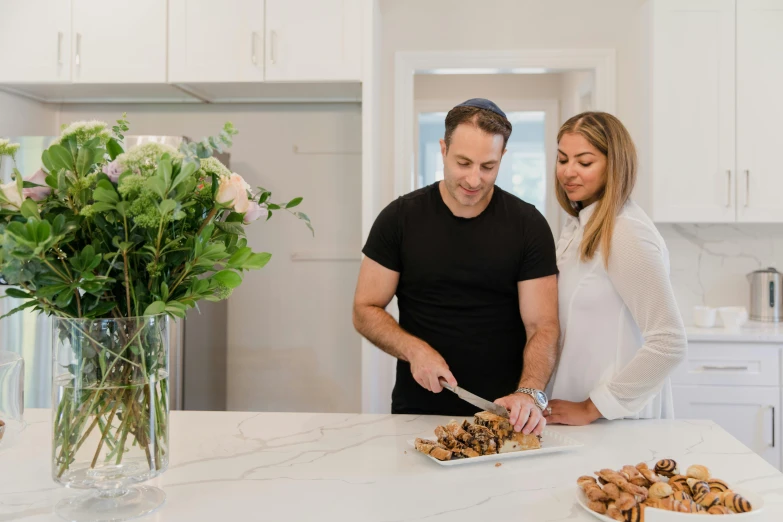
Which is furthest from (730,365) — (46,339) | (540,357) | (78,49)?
(78,49)

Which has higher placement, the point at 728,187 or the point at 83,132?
the point at 728,187

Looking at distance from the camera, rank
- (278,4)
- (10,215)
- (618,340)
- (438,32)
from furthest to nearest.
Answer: (438,32) → (278,4) → (618,340) → (10,215)

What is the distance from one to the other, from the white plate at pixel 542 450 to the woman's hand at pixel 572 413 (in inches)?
6.3

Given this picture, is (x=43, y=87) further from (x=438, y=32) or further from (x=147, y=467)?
(x=147, y=467)

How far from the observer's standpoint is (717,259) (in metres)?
3.44

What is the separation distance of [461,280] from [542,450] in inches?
28.1

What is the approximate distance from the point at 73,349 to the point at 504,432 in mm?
792

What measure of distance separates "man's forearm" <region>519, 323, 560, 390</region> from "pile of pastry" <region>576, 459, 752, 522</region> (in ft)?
2.04

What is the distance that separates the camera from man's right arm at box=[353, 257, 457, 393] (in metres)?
1.60

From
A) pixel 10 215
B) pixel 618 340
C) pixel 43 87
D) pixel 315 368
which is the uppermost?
pixel 43 87

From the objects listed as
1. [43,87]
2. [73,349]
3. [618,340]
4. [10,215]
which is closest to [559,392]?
[618,340]

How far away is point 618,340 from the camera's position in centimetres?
176

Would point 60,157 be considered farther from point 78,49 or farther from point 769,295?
point 769,295

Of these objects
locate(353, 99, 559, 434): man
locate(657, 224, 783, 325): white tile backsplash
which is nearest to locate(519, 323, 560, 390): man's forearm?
locate(353, 99, 559, 434): man
